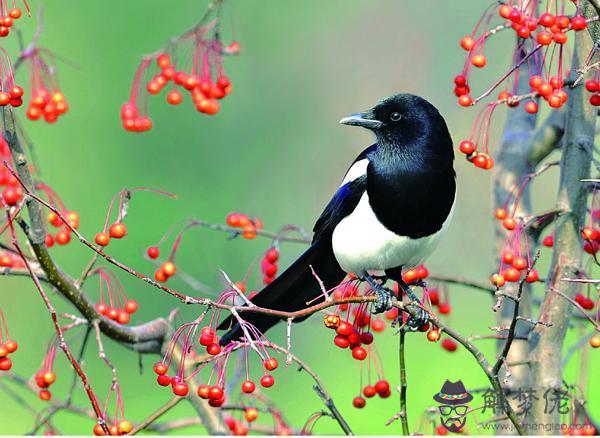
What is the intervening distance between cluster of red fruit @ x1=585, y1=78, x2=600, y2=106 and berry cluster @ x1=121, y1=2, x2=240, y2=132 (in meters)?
1.16

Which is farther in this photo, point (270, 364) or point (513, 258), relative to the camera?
point (513, 258)

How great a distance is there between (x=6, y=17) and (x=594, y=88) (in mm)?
1287

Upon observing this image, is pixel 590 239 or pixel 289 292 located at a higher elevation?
pixel 590 239

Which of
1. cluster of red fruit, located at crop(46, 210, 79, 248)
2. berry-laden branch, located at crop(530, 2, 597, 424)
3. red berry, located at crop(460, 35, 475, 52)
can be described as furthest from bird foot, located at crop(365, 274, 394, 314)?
cluster of red fruit, located at crop(46, 210, 79, 248)

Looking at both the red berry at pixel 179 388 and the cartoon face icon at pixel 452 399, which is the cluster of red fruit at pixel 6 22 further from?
the cartoon face icon at pixel 452 399

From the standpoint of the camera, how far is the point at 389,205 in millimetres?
2904

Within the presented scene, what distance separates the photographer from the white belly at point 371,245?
2.92 meters

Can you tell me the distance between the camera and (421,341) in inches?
231

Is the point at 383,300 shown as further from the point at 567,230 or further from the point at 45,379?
the point at 45,379

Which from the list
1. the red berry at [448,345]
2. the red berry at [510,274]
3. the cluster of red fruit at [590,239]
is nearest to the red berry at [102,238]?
the red berry at [510,274]

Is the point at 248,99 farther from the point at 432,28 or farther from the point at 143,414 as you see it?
the point at 143,414

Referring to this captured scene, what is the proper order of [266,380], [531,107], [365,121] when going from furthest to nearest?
[365,121], [531,107], [266,380]

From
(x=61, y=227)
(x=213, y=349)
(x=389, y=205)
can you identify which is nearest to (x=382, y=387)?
(x=389, y=205)

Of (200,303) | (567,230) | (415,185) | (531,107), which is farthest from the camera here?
(415,185)
